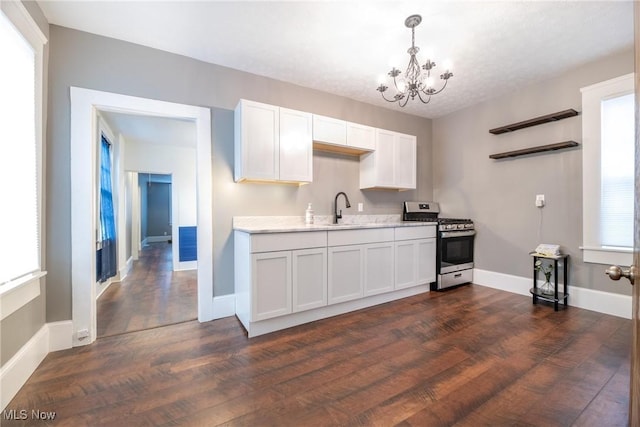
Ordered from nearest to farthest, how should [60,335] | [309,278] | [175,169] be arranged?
[60,335]
[309,278]
[175,169]

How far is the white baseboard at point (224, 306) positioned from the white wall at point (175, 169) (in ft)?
9.46

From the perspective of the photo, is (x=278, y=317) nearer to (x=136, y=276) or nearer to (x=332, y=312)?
(x=332, y=312)

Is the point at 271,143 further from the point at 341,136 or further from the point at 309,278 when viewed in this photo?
the point at 309,278

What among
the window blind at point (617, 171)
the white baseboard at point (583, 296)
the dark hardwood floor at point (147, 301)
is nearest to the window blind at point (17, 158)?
the dark hardwood floor at point (147, 301)

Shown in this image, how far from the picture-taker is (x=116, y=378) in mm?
1797

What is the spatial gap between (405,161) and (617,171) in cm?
211

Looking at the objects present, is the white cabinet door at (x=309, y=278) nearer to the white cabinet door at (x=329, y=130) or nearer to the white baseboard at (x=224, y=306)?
the white baseboard at (x=224, y=306)

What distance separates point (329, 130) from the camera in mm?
3184

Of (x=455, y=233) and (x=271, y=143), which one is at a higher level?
(x=271, y=143)

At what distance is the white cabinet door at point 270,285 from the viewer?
2.37 m

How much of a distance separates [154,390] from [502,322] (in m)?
2.94

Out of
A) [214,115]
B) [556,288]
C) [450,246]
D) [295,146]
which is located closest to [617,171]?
[556,288]

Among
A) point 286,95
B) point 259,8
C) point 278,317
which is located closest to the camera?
point 259,8

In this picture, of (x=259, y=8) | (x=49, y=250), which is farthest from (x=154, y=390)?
(x=259, y=8)
